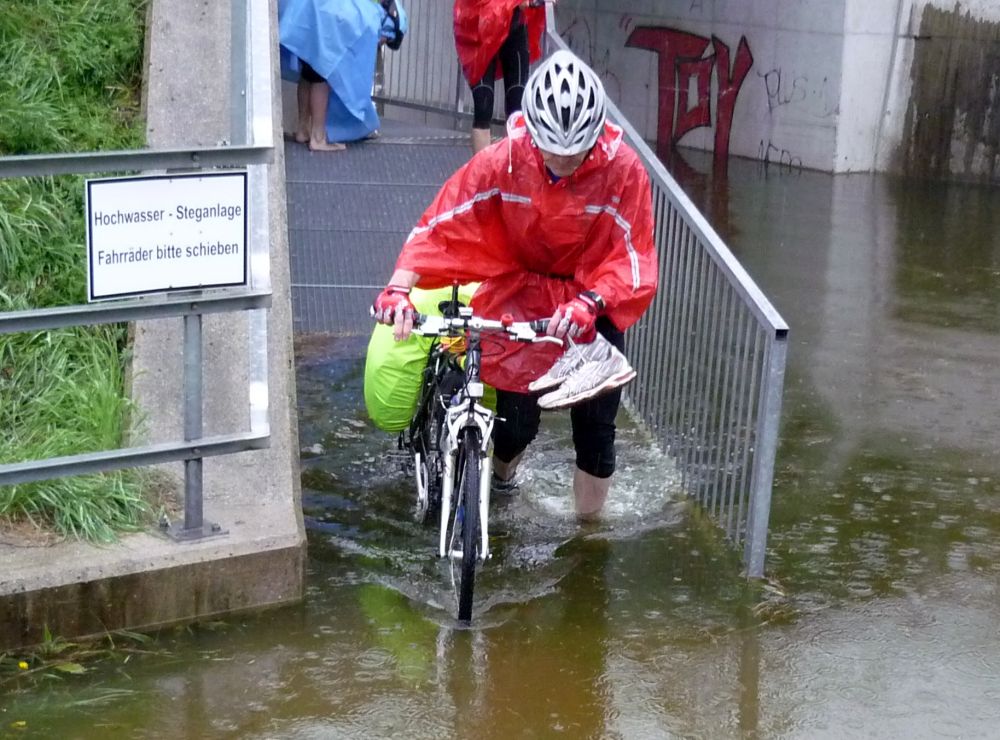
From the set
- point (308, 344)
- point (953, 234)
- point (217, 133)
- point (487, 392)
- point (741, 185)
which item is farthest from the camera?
point (741, 185)

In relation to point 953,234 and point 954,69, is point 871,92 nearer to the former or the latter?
point 954,69

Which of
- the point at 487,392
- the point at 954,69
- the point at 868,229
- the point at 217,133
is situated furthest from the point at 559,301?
the point at 954,69

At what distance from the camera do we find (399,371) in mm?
5465

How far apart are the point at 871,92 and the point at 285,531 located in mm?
10069

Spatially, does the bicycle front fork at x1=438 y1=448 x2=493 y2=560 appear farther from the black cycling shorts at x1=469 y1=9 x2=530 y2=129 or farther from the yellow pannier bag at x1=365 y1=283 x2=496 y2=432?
the black cycling shorts at x1=469 y1=9 x2=530 y2=129

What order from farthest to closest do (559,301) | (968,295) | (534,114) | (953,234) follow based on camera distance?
(953,234) → (968,295) → (559,301) → (534,114)

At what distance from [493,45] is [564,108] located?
13.2 feet

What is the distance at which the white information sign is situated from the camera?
4.18m

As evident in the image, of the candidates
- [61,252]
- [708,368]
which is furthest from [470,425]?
[61,252]

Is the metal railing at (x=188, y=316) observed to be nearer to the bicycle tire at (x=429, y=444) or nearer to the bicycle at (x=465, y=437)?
the bicycle at (x=465, y=437)

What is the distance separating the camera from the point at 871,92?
13.2 metres

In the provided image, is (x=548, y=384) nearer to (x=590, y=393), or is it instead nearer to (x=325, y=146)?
(x=590, y=393)

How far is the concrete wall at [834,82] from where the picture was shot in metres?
12.7

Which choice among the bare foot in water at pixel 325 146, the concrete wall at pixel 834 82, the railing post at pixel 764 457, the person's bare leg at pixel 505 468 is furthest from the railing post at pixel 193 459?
the concrete wall at pixel 834 82
